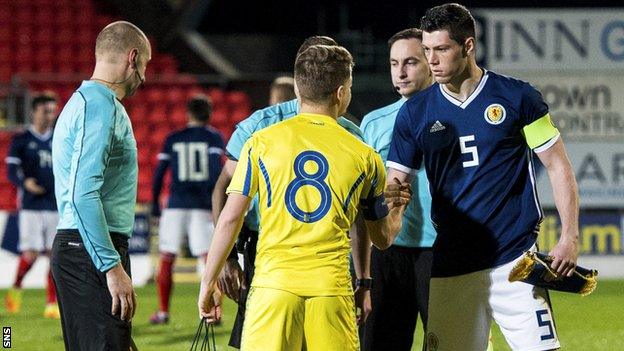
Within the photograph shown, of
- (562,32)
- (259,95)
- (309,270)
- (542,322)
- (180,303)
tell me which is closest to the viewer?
(309,270)

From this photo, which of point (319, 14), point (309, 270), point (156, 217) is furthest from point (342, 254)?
point (319, 14)

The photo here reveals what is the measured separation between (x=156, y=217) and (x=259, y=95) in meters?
7.95

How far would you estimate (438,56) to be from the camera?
4.89 metres

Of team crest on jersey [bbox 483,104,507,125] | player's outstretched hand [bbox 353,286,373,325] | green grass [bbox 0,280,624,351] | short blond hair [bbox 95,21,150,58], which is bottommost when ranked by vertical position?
green grass [bbox 0,280,624,351]

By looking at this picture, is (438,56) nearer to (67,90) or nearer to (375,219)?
(375,219)

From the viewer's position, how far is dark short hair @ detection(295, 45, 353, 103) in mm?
4230

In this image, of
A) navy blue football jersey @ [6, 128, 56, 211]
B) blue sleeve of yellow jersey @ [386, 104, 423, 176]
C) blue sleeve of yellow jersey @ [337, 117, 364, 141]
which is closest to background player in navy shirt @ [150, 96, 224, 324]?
navy blue football jersey @ [6, 128, 56, 211]

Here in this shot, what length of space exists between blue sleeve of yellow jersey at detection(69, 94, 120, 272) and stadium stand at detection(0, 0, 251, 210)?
45.4 feet

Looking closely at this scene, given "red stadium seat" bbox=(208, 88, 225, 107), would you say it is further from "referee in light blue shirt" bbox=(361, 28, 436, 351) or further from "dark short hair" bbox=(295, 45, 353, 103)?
"dark short hair" bbox=(295, 45, 353, 103)

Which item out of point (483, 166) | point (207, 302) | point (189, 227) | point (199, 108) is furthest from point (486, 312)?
point (189, 227)

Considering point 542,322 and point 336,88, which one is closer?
point 336,88

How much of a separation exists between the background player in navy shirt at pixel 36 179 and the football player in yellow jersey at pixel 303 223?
7.90 metres

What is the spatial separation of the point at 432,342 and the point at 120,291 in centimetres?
138

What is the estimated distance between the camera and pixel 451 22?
4.88 meters
